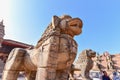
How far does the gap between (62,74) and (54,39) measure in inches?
25.8

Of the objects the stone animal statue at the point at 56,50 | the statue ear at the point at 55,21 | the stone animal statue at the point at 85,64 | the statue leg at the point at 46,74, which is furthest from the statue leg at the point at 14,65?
the stone animal statue at the point at 85,64

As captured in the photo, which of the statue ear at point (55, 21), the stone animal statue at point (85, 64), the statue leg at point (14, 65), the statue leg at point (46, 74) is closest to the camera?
the statue leg at point (46, 74)

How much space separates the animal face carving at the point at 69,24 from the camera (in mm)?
2420

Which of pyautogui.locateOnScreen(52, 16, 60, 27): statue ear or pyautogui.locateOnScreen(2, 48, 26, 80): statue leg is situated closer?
pyautogui.locateOnScreen(52, 16, 60, 27): statue ear

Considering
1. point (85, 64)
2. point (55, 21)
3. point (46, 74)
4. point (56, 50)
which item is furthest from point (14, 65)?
point (85, 64)

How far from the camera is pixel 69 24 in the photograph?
2451 mm

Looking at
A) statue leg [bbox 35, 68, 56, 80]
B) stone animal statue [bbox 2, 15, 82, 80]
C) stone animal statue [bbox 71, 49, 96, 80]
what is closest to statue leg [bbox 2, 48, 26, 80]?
stone animal statue [bbox 2, 15, 82, 80]

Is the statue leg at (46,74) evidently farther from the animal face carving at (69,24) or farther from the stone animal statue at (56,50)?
the animal face carving at (69,24)

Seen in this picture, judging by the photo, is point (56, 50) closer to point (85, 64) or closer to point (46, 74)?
point (46, 74)

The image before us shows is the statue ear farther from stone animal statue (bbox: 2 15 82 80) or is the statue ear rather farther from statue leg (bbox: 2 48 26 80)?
statue leg (bbox: 2 48 26 80)

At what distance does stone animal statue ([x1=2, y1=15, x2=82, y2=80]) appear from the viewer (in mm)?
2213

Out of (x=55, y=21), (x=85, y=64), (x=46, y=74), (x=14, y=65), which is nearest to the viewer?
(x=46, y=74)

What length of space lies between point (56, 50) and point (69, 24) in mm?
519

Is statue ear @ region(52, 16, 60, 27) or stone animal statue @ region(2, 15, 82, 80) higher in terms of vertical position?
statue ear @ region(52, 16, 60, 27)
